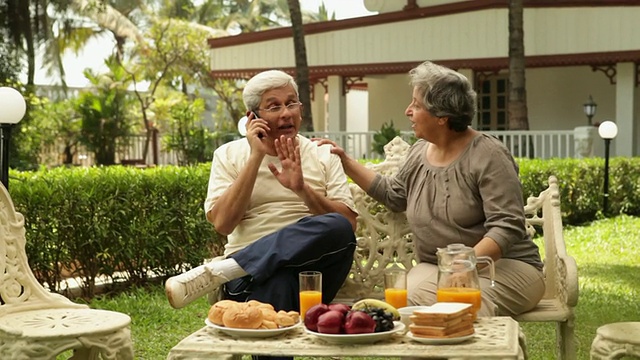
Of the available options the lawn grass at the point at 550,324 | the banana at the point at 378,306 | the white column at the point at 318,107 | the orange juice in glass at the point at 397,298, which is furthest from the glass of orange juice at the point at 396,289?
the white column at the point at 318,107

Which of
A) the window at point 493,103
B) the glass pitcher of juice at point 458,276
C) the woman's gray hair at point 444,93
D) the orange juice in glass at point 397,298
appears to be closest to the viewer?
the glass pitcher of juice at point 458,276

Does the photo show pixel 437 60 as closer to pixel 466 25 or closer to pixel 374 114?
pixel 466 25

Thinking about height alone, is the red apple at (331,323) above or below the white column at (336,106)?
below

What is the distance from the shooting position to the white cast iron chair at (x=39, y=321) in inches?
161

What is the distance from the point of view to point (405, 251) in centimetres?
553

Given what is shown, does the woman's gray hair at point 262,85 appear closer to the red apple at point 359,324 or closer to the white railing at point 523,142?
the red apple at point 359,324

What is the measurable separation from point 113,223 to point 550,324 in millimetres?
Result: 3615

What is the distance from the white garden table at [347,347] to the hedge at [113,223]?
4.62 meters

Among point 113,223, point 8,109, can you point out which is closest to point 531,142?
point 113,223

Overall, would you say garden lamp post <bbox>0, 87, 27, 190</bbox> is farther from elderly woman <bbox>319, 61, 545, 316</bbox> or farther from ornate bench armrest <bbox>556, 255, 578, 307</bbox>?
ornate bench armrest <bbox>556, 255, 578, 307</bbox>

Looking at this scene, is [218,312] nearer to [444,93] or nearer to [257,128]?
[257,128]

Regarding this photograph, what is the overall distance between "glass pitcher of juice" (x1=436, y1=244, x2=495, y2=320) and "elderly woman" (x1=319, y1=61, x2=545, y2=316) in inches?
24.4

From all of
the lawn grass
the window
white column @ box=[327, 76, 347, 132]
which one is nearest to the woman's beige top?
the lawn grass

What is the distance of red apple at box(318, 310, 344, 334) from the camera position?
3.49m
